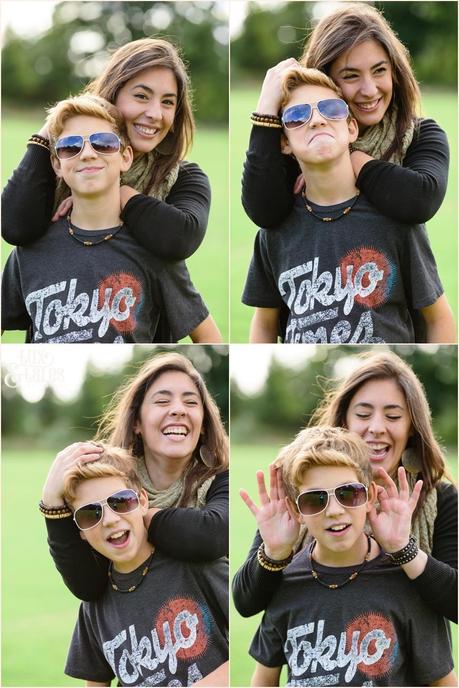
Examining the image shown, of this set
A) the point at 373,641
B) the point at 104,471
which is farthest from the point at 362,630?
the point at 104,471

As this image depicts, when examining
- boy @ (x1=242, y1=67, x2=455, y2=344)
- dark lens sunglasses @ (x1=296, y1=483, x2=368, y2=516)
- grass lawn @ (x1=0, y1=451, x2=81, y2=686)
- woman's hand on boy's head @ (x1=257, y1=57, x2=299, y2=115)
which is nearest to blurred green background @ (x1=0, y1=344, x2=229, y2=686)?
grass lawn @ (x1=0, y1=451, x2=81, y2=686)

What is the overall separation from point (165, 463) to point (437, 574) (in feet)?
2.94

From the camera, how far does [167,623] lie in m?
4.60

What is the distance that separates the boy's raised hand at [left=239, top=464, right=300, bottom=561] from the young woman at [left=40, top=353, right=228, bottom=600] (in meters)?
0.13

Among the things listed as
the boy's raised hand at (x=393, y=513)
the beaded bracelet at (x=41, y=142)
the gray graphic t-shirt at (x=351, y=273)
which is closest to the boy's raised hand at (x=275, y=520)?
the boy's raised hand at (x=393, y=513)

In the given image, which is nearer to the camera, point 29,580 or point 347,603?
point 347,603

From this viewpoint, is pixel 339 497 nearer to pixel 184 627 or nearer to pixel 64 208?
pixel 184 627

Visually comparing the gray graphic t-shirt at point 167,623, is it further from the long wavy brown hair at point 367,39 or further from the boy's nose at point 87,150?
the long wavy brown hair at point 367,39

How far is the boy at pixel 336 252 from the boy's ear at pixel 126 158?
0.47 metres

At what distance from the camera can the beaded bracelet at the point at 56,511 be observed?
14.9 ft

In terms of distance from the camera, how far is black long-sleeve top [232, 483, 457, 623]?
4.51m

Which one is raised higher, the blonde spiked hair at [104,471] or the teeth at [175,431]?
the teeth at [175,431]

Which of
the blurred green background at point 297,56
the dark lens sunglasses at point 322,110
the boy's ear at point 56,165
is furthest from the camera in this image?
the blurred green background at point 297,56

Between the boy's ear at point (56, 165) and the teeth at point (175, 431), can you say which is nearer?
the boy's ear at point (56, 165)
